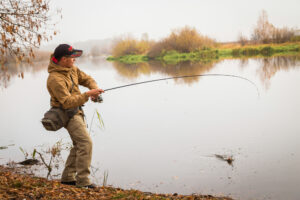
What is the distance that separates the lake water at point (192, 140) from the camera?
4582 mm

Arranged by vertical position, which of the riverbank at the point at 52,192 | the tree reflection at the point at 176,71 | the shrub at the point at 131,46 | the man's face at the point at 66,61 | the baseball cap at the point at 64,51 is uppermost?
the shrub at the point at 131,46

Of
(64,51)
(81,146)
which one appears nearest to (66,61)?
(64,51)

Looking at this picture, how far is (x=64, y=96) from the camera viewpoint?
3.86 m

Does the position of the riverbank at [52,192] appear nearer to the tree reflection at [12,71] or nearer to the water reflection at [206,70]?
the tree reflection at [12,71]

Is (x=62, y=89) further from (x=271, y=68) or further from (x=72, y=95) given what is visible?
(x=271, y=68)

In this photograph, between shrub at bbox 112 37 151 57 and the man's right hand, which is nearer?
the man's right hand

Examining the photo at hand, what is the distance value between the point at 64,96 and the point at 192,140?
3.53m

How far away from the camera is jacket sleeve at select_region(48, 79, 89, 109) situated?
12.6ft

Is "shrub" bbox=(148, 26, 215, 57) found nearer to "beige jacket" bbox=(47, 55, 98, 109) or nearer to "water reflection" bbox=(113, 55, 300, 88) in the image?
"water reflection" bbox=(113, 55, 300, 88)

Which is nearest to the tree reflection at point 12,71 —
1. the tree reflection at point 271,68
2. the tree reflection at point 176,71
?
the tree reflection at point 176,71

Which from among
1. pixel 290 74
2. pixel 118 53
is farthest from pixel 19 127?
pixel 118 53

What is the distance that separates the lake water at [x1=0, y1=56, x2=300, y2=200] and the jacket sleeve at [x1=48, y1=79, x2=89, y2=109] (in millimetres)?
1572

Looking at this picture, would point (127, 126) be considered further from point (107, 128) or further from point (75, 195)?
point (75, 195)

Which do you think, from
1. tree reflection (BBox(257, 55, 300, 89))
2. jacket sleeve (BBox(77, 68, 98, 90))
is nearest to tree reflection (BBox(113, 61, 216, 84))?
tree reflection (BBox(257, 55, 300, 89))
